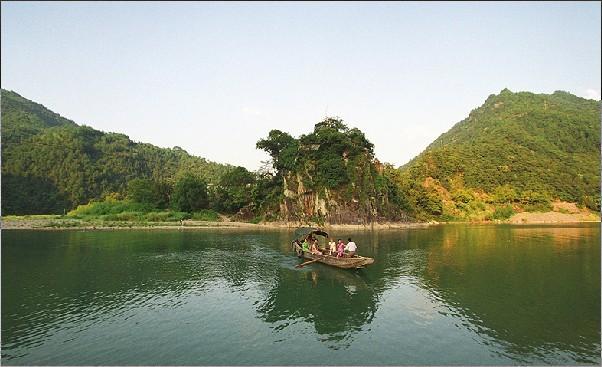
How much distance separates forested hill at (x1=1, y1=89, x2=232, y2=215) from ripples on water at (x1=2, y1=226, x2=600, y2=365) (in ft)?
224

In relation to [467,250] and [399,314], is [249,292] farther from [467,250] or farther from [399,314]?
[467,250]

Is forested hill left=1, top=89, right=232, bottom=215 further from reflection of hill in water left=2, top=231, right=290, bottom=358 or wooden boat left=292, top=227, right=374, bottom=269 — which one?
wooden boat left=292, top=227, right=374, bottom=269

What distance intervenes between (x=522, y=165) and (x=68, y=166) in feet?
397

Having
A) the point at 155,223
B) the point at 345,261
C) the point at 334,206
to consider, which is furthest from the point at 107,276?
the point at 334,206

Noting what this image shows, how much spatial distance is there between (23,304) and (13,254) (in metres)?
21.6

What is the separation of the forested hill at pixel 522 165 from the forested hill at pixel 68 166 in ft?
212

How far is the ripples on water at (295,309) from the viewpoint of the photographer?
567 inches

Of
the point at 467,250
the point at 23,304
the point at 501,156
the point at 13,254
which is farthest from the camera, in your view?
the point at 501,156

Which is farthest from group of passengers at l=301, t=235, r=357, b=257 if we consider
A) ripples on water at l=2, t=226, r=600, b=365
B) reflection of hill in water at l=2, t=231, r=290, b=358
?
reflection of hill in water at l=2, t=231, r=290, b=358

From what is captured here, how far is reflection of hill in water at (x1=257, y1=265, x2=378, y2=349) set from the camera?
1739 cm

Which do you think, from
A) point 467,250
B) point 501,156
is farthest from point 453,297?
point 501,156

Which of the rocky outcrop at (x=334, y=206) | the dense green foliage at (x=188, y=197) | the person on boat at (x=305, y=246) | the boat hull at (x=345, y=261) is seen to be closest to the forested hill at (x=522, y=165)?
the rocky outcrop at (x=334, y=206)

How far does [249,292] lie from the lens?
23.0 meters

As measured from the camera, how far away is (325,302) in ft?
68.8
